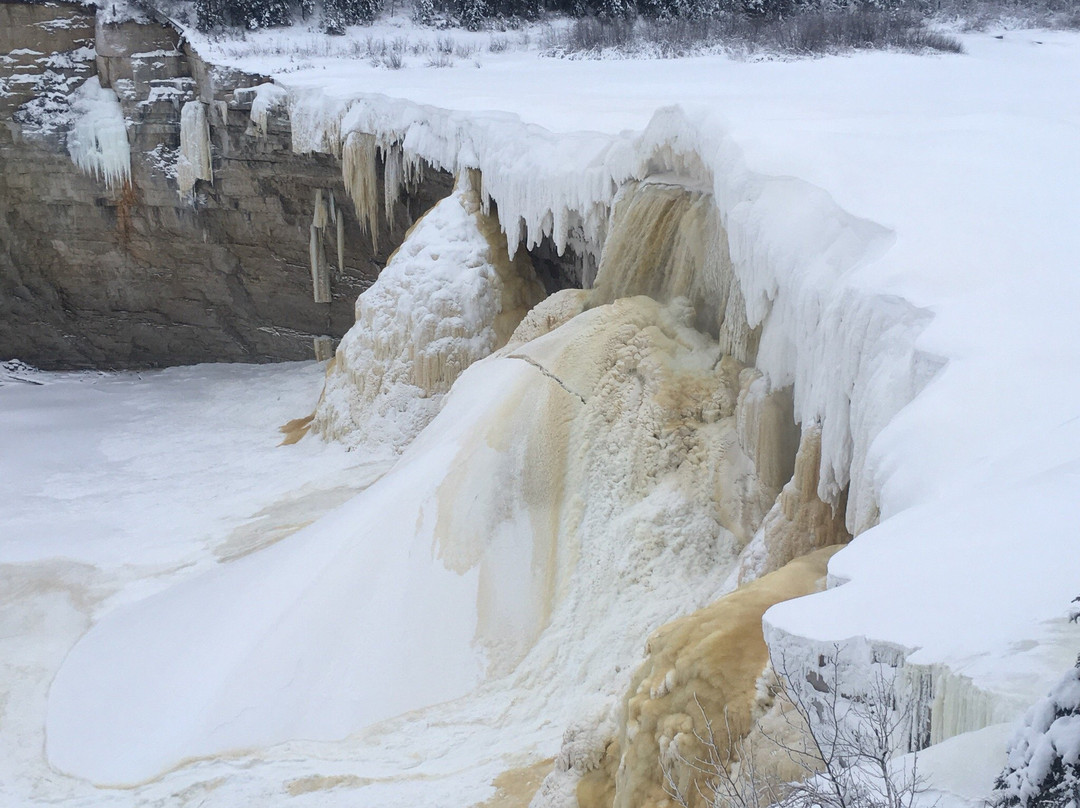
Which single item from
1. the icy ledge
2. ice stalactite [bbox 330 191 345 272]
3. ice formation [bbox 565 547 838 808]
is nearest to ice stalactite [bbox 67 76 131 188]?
ice stalactite [bbox 330 191 345 272]

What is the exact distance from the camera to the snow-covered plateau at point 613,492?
305cm

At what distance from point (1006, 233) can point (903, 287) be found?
0.88 m

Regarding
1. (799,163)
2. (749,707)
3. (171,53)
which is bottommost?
(749,707)

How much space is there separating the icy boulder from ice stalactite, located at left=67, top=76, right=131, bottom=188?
6.24 meters

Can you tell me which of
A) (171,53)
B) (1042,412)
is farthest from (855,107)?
(171,53)

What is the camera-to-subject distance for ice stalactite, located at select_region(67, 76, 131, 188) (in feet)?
47.4

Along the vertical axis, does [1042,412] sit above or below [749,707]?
above

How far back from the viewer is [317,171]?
13.5 m

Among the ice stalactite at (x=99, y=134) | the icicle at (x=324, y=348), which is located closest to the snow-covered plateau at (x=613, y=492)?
the icicle at (x=324, y=348)

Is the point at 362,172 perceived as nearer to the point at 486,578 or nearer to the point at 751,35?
the point at 486,578

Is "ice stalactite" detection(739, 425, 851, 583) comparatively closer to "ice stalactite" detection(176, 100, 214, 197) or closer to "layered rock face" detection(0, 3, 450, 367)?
"layered rock face" detection(0, 3, 450, 367)

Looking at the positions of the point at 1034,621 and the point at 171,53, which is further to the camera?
the point at 171,53

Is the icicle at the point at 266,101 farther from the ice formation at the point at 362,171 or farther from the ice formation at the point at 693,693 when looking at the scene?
the ice formation at the point at 693,693

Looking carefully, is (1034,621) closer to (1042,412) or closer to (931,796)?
(931,796)
